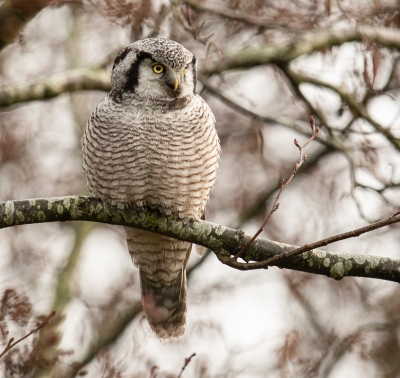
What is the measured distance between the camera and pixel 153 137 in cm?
486

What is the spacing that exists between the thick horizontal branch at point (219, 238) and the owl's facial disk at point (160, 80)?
1.19 meters

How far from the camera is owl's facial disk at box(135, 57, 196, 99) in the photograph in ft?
16.6

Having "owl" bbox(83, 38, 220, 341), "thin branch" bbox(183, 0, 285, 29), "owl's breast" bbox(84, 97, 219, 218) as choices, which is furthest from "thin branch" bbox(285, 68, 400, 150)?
"owl's breast" bbox(84, 97, 219, 218)

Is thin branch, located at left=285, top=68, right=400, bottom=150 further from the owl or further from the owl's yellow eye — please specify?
the owl's yellow eye

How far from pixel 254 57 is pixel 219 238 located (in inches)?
127

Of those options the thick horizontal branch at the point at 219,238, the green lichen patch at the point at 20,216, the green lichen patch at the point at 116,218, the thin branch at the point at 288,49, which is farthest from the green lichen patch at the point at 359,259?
the thin branch at the point at 288,49

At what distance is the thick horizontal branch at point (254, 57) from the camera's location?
5996 mm

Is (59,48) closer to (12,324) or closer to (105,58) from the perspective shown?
(105,58)

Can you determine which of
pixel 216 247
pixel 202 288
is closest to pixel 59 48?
pixel 202 288

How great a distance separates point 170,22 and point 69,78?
1689 millimetres

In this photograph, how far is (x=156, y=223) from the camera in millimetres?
4855

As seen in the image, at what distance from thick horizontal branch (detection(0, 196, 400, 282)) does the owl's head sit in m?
1.21

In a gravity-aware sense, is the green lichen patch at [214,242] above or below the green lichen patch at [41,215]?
below

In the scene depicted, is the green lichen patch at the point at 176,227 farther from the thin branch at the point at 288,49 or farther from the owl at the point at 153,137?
the thin branch at the point at 288,49
